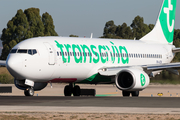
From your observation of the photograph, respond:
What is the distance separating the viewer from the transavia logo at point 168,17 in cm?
4091

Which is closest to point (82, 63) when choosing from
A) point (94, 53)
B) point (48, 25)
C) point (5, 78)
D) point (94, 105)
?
point (94, 53)

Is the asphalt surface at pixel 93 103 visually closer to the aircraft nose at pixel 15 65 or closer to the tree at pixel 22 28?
the aircraft nose at pixel 15 65

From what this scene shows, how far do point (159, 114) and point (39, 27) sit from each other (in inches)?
3290

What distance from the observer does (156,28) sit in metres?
41.1

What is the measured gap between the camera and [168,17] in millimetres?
41438

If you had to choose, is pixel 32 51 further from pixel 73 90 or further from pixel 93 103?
pixel 93 103

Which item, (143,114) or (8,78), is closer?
(143,114)

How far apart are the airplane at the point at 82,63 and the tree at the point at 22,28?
58962mm

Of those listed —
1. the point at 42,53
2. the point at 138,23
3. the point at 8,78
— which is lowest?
the point at 8,78

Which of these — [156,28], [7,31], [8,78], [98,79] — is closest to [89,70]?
[98,79]

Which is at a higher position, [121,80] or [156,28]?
[156,28]

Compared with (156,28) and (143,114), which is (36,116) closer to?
(143,114)

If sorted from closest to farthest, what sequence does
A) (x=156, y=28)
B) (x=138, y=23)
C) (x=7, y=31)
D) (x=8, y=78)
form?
(x=156, y=28) → (x=8, y=78) → (x=7, y=31) → (x=138, y=23)

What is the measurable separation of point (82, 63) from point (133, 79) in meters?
3.91
